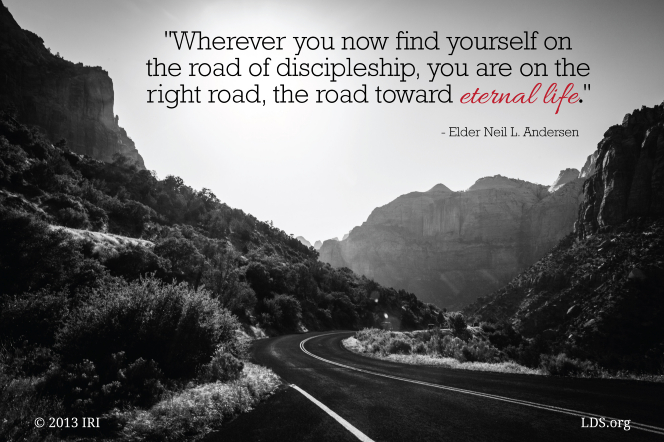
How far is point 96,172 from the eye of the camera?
51.9 m

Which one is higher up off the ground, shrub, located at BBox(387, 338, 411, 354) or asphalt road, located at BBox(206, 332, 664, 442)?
asphalt road, located at BBox(206, 332, 664, 442)

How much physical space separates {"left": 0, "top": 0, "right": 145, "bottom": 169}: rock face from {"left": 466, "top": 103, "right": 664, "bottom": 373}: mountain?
8992 cm

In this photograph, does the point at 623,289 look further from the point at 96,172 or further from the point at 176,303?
the point at 96,172

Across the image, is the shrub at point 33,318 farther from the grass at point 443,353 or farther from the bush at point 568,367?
the bush at point 568,367

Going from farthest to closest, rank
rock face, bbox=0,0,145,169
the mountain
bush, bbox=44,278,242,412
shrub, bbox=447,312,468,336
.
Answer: rock face, bbox=0,0,145,169, the mountain, shrub, bbox=447,312,468,336, bush, bbox=44,278,242,412

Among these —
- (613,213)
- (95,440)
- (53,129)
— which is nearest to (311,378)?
(95,440)

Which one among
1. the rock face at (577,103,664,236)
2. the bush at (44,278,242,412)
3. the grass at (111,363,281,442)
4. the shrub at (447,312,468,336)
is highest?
the rock face at (577,103,664,236)

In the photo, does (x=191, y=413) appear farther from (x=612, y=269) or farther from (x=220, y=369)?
(x=612, y=269)

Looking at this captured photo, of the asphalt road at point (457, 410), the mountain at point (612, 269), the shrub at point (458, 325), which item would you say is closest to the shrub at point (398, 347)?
the shrub at point (458, 325)

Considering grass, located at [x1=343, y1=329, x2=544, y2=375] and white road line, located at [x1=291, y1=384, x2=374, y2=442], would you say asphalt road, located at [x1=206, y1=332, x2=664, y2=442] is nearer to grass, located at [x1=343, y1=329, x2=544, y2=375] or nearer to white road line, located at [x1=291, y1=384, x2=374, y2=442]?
white road line, located at [x1=291, y1=384, x2=374, y2=442]

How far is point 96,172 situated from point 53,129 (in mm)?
60897

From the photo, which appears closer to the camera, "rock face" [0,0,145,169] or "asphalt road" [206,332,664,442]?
"asphalt road" [206,332,664,442]

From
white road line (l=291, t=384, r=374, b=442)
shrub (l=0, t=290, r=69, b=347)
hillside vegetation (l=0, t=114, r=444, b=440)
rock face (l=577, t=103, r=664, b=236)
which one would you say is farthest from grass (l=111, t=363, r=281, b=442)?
rock face (l=577, t=103, r=664, b=236)

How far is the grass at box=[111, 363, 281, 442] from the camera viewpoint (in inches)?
210
